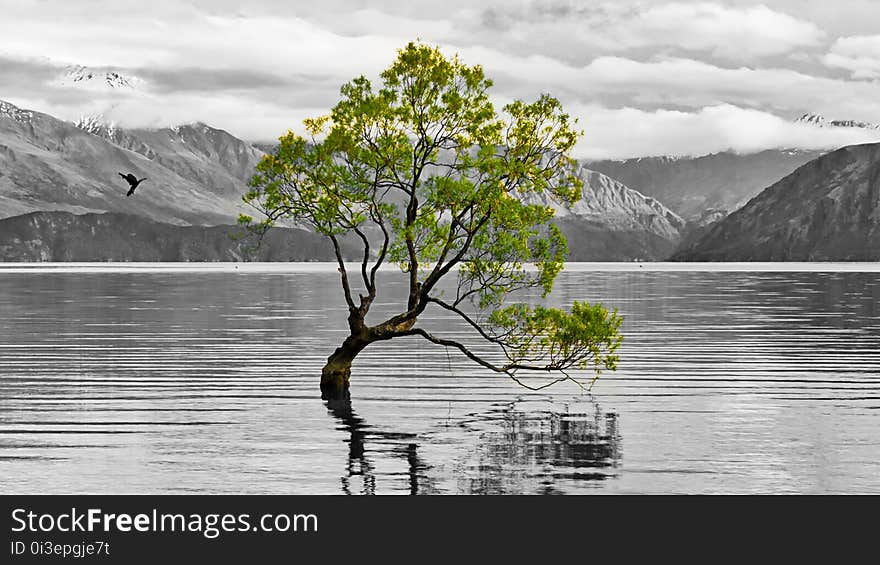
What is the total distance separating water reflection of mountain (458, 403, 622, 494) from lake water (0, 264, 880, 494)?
0.37ft

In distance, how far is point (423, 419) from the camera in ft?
140

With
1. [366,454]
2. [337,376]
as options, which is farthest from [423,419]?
[337,376]

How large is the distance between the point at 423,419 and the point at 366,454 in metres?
7.78

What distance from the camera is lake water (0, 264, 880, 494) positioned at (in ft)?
103

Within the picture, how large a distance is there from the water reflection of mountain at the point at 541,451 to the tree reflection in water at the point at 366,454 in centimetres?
118

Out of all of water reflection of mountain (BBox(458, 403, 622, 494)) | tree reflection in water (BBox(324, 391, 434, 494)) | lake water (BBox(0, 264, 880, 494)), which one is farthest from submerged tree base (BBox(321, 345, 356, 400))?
water reflection of mountain (BBox(458, 403, 622, 494))

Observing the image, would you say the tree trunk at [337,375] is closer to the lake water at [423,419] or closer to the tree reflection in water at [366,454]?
the lake water at [423,419]
